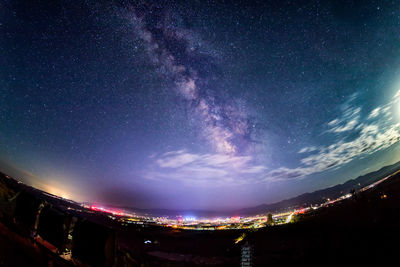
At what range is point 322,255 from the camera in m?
11.0

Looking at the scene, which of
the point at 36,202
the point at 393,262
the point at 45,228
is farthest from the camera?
the point at 393,262

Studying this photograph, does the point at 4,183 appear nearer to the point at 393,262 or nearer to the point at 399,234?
the point at 393,262

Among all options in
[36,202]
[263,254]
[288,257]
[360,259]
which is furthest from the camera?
[263,254]

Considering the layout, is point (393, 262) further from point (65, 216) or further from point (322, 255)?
point (65, 216)

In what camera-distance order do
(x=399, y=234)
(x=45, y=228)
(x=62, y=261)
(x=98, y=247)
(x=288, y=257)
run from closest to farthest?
1. (x=98, y=247)
2. (x=62, y=261)
3. (x=45, y=228)
4. (x=399, y=234)
5. (x=288, y=257)

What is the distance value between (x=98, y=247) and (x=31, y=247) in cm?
174

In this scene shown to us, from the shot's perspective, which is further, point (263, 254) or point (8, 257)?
point (263, 254)

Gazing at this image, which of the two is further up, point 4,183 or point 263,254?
point 4,183

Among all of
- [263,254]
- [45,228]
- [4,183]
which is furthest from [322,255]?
[4,183]

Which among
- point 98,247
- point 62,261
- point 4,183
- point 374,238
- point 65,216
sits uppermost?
point 4,183

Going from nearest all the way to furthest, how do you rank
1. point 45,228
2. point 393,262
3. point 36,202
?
point 45,228 < point 36,202 < point 393,262

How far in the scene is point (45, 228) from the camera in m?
3.42

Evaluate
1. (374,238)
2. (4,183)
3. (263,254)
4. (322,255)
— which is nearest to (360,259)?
(322,255)

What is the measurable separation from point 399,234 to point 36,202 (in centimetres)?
1830
